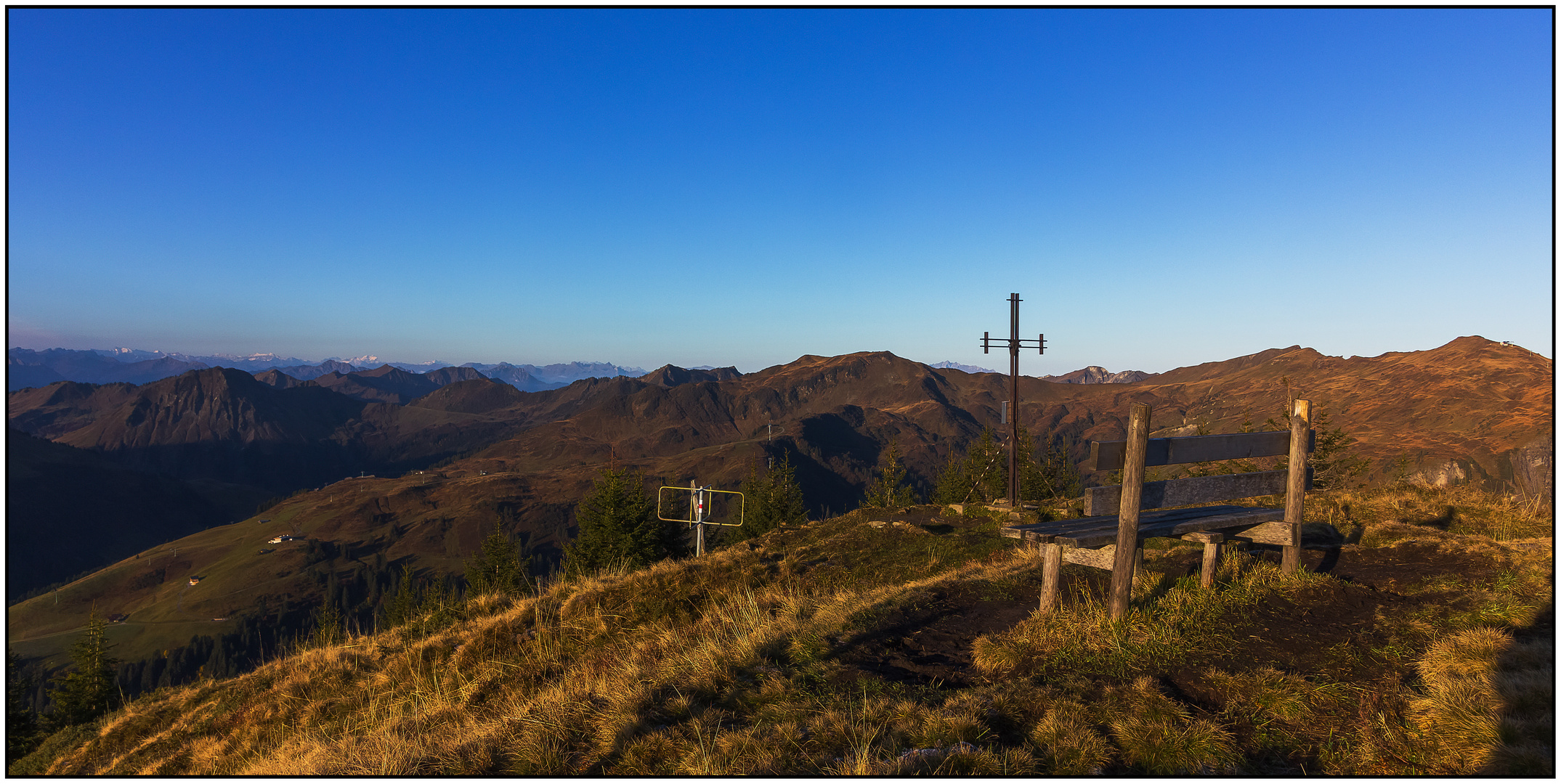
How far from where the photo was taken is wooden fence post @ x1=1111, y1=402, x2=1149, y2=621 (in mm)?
6102

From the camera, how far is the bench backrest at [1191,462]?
638cm

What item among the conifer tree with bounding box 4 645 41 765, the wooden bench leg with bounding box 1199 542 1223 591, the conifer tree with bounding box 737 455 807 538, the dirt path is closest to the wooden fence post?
the dirt path

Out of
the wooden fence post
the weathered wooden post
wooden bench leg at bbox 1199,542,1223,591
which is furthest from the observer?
the weathered wooden post

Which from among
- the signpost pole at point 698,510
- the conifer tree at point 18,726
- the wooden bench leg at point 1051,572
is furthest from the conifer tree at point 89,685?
the wooden bench leg at point 1051,572

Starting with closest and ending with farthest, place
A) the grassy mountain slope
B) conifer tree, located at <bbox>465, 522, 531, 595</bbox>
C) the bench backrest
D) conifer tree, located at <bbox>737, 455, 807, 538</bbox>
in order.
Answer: the grassy mountain slope
the bench backrest
conifer tree, located at <bbox>465, 522, 531, 595</bbox>
conifer tree, located at <bbox>737, 455, 807, 538</bbox>

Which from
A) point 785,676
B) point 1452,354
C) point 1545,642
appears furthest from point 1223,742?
point 1452,354

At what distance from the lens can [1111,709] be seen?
432cm

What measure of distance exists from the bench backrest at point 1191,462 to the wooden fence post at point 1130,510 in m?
0.13

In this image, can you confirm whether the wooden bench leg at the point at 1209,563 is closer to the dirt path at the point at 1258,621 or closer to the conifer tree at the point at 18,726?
the dirt path at the point at 1258,621

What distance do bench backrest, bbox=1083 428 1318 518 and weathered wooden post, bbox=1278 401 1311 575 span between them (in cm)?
9

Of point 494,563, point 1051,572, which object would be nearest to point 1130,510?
point 1051,572

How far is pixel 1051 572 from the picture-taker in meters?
6.59

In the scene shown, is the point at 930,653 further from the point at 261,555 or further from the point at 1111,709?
the point at 261,555

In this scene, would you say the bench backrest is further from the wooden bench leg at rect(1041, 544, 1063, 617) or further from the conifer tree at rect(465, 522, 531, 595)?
the conifer tree at rect(465, 522, 531, 595)
